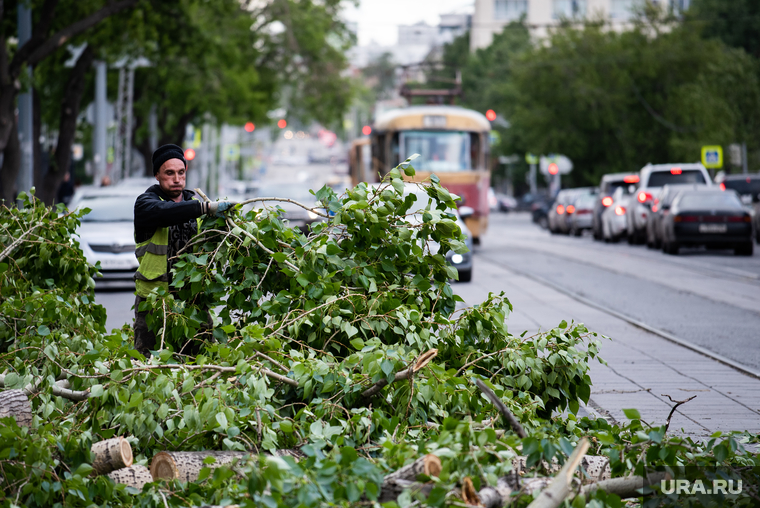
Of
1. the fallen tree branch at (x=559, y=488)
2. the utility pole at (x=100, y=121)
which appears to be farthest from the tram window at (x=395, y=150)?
the fallen tree branch at (x=559, y=488)

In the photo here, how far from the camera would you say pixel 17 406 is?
198 inches

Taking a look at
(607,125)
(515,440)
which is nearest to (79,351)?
(515,440)

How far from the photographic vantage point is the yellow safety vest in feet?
19.3

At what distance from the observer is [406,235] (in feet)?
17.9

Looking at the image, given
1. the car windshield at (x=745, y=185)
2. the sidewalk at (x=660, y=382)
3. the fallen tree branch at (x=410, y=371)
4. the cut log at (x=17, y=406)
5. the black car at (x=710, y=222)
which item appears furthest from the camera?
the car windshield at (x=745, y=185)

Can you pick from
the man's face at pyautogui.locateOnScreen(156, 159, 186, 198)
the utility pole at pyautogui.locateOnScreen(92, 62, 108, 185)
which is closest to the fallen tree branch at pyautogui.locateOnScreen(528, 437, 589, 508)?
the man's face at pyautogui.locateOnScreen(156, 159, 186, 198)

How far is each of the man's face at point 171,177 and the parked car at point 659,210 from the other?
20472 millimetres

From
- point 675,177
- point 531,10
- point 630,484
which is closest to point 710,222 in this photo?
point 675,177

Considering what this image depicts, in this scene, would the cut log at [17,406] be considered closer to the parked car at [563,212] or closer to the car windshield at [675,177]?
the car windshield at [675,177]

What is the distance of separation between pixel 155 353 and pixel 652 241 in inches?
923

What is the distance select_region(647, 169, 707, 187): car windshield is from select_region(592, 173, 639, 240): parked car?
255 centimetres

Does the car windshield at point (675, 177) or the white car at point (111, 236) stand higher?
the car windshield at point (675, 177)

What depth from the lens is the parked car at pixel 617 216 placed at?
3048 centimetres

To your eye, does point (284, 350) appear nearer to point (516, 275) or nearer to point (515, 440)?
point (515, 440)
